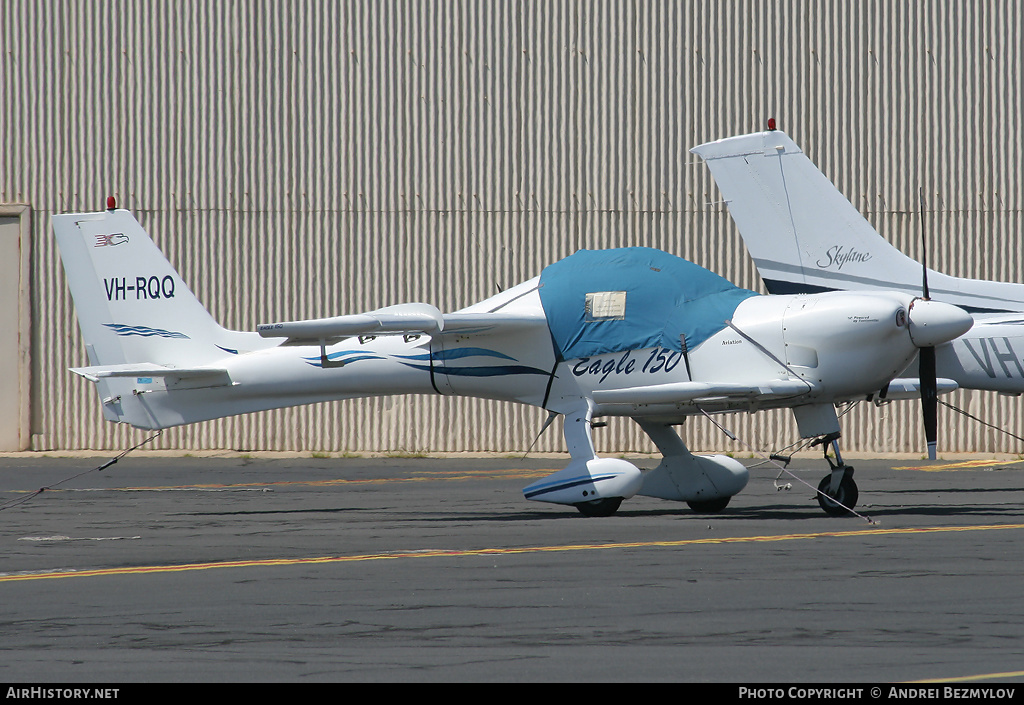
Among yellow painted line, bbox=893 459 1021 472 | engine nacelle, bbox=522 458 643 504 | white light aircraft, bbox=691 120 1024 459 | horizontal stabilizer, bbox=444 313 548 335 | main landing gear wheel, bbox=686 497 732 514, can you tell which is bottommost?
yellow painted line, bbox=893 459 1021 472

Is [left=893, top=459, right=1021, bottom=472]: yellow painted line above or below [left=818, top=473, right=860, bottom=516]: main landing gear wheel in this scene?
below

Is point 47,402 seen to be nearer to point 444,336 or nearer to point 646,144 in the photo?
point 646,144

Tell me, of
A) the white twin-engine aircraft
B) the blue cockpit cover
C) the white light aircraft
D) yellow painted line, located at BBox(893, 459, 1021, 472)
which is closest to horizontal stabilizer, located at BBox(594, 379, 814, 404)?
the white twin-engine aircraft

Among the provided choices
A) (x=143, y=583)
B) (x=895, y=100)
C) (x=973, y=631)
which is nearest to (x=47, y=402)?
(x=895, y=100)

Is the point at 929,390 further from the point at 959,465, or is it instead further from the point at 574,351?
the point at 959,465

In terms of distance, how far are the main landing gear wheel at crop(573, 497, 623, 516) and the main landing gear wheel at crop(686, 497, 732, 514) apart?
4.08ft

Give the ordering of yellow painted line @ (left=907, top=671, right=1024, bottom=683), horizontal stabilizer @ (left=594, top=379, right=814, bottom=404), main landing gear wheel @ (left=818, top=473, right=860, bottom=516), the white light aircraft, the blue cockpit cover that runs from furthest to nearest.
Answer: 1. the white light aircraft
2. the blue cockpit cover
3. main landing gear wheel @ (left=818, top=473, right=860, bottom=516)
4. horizontal stabilizer @ (left=594, top=379, right=814, bottom=404)
5. yellow painted line @ (left=907, top=671, right=1024, bottom=683)

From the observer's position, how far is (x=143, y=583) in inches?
405

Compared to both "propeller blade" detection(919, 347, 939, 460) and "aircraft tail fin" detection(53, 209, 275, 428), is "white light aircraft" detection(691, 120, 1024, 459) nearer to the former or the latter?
"propeller blade" detection(919, 347, 939, 460)

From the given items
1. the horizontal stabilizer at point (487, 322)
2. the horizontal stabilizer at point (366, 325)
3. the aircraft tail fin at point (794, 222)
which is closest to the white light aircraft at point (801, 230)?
the aircraft tail fin at point (794, 222)

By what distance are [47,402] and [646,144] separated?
13.7 meters

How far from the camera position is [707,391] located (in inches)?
608

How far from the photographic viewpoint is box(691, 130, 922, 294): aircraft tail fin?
19656mm

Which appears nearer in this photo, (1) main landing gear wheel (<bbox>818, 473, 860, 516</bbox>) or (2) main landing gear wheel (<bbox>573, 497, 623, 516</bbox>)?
(1) main landing gear wheel (<bbox>818, 473, 860, 516</bbox>)
